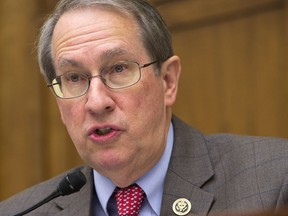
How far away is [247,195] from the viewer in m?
1.74

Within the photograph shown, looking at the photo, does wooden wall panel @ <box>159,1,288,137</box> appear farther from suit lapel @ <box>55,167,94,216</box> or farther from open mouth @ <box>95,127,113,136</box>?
open mouth @ <box>95,127,113,136</box>

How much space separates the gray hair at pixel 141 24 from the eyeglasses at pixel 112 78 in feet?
0.19

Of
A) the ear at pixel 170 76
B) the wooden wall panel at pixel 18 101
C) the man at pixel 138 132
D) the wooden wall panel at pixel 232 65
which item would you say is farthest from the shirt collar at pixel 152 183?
the wooden wall panel at pixel 18 101

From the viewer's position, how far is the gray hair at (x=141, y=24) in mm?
1877

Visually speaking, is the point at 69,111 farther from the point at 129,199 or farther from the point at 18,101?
the point at 18,101

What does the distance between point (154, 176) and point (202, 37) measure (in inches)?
36.7

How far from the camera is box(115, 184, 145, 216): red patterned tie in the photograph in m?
1.84

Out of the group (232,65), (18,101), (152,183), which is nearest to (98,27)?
(152,183)

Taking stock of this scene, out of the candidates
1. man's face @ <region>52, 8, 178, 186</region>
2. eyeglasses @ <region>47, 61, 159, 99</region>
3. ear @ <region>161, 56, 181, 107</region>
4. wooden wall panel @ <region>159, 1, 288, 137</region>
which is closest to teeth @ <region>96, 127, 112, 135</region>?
man's face @ <region>52, 8, 178, 186</region>

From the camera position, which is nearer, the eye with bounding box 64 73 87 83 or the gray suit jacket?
the gray suit jacket

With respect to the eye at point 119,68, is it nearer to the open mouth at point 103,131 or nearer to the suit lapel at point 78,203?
the open mouth at point 103,131

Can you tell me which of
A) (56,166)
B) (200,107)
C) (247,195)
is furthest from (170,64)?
(56,166)

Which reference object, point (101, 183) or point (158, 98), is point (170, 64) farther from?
point (101, 183)

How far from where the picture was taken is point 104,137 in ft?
5.84
